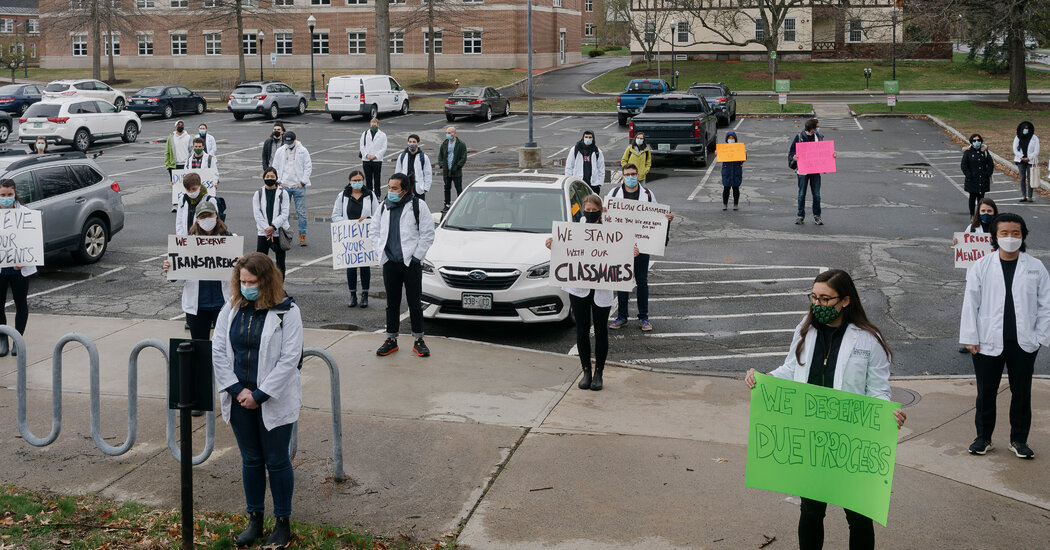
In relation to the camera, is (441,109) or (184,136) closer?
(184,136)

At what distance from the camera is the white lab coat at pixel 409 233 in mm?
10000

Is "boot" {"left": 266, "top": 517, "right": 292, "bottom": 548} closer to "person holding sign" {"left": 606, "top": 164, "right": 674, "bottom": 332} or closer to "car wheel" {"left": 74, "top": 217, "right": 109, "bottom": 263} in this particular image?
"person holding sign" {"left": 606, "top": 164, "right": 674, "bottom": 332}

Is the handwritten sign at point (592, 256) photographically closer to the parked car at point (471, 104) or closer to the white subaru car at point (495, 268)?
the white subaru car at point (495, 268)

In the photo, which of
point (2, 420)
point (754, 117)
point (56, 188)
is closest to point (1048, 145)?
point (754, 117)

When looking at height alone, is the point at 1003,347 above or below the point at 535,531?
above

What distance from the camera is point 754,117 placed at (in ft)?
142

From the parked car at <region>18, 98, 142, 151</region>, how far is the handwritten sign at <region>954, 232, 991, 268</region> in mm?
30702

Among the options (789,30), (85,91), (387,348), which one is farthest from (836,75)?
(387,348)

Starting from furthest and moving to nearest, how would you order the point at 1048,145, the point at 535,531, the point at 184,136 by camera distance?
the point at 1048,145 → the point at 184,136 → the point at 535,531

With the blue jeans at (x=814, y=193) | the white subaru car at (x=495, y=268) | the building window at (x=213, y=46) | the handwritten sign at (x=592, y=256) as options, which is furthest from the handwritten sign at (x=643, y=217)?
the building window at (x=213, y=46)

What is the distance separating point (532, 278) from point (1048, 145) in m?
25.1

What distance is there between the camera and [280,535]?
5.95m

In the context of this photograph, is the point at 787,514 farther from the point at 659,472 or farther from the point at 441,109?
the point at 441,109

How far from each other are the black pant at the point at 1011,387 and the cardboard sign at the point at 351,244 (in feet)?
22.2
